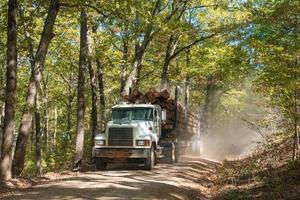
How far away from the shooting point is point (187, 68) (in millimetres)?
36781

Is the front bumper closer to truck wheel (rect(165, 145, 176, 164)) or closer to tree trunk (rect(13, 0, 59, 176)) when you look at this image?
tree trunk (rect(13, 0, 59, 176))

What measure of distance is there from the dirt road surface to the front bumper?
76cm

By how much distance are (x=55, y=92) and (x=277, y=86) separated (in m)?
38.2

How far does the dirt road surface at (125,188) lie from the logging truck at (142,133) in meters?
1.02

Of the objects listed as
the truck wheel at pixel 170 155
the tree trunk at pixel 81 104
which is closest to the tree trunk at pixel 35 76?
the tree trunk at pixel 81 104

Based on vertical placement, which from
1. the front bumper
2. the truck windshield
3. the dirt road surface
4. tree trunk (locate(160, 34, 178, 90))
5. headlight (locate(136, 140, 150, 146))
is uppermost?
tree trunk (locate(160, 34, 178, 90))

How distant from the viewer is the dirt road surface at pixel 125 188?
11.9 metres

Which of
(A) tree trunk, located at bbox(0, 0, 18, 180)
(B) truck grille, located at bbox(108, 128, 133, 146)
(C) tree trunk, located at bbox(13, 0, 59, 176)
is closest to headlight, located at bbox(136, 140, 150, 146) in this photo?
(B) truck grille, located at bbox(108, 128, 133, 146)

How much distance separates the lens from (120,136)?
62.0 ft

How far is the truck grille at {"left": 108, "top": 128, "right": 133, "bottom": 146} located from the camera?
18.8 meters

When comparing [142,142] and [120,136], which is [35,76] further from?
[142,142]

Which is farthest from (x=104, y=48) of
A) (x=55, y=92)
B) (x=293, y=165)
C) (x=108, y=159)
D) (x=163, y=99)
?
(x=55, y=92)

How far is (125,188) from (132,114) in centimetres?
751

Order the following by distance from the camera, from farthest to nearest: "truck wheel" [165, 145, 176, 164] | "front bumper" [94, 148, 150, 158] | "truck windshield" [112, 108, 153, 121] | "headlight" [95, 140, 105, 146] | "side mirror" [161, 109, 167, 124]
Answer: "truck wheel" [165, 145, 176, 164] → "side mirror" [161, 109, 167, 124] → "truck windshield" [112, 108, 153, 121] → "headlight" [95, 140, 105, 146] → "front bumper" [94, 148, 150, 158]
